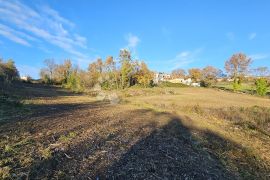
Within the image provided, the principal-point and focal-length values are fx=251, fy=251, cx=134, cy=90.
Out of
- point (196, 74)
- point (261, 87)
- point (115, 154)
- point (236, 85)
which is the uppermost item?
point (196, 74)

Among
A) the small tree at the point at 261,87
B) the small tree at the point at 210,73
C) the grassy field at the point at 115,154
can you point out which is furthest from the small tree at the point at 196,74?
the grassy field at the point at 115,154

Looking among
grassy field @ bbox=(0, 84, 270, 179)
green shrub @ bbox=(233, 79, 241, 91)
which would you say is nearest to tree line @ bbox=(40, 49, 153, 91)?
green shrub @ bbox=(233, 79, 241, 91)

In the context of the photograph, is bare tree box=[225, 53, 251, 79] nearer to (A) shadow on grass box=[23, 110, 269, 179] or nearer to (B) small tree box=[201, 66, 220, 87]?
(B) small tree box=[201, 66, 220, 87]

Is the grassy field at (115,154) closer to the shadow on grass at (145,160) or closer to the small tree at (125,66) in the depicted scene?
the shadow on grass at (145,160)

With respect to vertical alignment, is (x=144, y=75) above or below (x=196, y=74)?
below

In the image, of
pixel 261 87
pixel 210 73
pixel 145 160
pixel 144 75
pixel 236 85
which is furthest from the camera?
pixel 210 73

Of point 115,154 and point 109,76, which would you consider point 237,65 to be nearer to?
point 109,76

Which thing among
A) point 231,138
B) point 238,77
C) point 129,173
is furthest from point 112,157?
point 238,77

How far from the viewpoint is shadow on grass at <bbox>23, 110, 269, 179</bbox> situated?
5477mm

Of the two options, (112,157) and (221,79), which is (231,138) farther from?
(221,79)

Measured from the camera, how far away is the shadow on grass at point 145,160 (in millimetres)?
5477

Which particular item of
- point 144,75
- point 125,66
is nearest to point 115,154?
point 125,66

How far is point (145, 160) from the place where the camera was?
21.5ft

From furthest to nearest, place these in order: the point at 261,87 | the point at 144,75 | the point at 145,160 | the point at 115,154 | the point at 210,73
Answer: the point at 210,73 → the point at 144,75 → the point at 261,87 → the point at 115,154 → the point at 145,160
